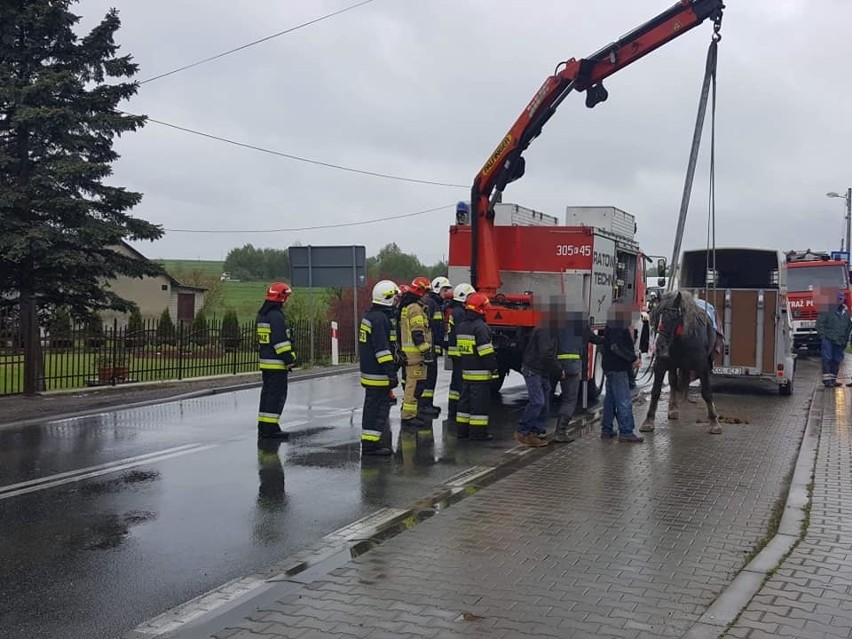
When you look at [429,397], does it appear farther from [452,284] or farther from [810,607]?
[810,607]

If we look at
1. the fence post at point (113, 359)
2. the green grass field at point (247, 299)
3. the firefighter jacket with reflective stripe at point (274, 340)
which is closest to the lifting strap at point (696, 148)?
the firefighter jacket with reflective stripe at point (274, 340)

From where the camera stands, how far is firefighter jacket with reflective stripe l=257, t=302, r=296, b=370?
35.2 ft

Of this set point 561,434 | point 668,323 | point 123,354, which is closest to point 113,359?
point 123,354

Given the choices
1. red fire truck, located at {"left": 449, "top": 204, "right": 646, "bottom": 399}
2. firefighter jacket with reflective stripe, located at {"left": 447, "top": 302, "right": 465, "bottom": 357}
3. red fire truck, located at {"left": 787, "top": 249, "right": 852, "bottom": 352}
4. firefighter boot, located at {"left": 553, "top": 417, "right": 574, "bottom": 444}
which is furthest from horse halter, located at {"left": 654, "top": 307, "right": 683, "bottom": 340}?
red fire truck, located at {"left": 787, "top": 249, "right": 852, "bottom": 352}

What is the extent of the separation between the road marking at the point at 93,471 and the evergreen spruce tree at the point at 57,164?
5.94 meters

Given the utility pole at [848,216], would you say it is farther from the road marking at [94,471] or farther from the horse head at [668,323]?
the road marking at [94,471]

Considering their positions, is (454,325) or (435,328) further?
(435,328)

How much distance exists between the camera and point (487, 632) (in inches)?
182

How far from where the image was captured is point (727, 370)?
16.3 m

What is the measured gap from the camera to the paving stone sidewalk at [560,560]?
478 cm

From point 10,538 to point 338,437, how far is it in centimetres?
504

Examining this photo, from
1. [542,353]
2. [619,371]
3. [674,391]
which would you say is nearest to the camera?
[542,353]

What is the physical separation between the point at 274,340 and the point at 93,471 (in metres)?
2.75

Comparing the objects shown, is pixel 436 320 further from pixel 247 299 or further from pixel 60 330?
pixel 247 299
